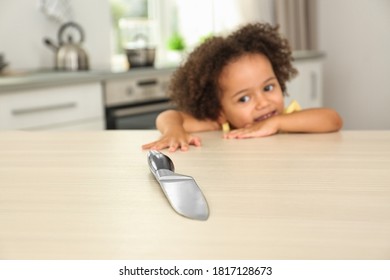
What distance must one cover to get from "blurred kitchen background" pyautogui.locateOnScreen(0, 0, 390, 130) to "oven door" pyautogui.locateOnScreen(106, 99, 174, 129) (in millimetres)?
498

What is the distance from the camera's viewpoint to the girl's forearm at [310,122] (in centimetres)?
134

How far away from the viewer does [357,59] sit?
4.64 m

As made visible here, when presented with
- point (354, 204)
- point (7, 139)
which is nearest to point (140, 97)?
point (7, 139)

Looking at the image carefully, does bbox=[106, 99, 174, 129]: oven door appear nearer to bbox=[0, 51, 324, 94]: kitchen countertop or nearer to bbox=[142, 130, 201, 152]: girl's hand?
bbox=[0, 51, 324, 94]: kitchen countertop

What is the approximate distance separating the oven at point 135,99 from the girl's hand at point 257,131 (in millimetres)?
1639

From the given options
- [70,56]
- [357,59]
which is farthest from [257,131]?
[357,59]

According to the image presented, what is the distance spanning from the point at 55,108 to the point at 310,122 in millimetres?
1598

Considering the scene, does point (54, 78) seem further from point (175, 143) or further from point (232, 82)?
point (175, 143)

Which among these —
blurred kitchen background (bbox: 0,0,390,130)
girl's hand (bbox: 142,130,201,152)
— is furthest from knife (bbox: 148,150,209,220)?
blurred kitchen background (bbox: 0,0,390,130)

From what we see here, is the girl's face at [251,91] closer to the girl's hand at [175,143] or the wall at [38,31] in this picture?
the girl's hand at [175,143]

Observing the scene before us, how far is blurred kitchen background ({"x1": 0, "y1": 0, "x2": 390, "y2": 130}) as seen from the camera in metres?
3.32

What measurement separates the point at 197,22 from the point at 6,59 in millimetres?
1504
